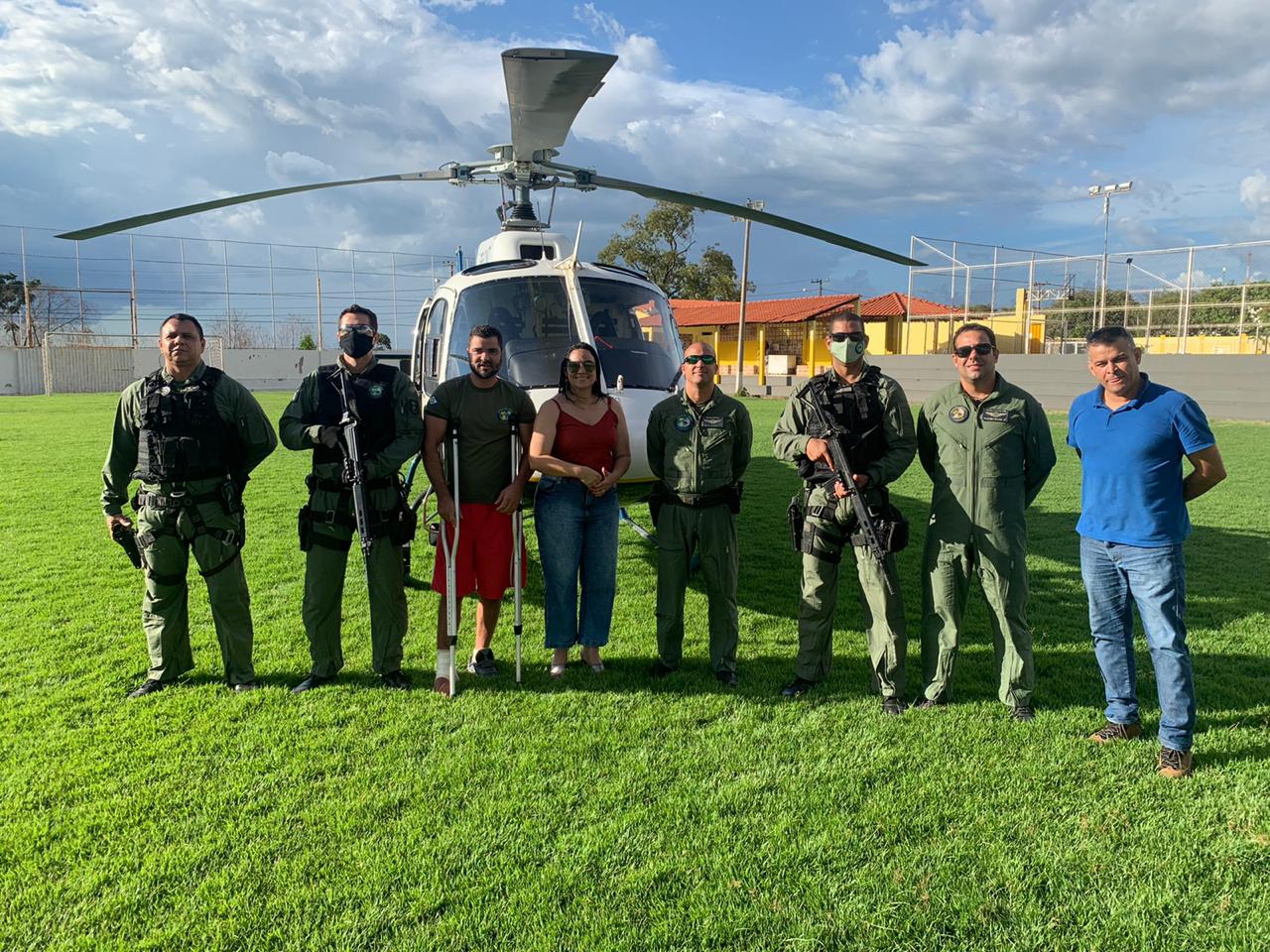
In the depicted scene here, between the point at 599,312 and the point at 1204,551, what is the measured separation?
6.69 meters

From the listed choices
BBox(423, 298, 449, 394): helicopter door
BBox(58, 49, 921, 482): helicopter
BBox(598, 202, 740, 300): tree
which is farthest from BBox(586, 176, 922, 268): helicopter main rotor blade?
BBox(598, 202, 740, 300): tree

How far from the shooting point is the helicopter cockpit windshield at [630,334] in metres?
6.22

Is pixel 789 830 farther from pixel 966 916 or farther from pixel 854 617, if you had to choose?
pixel 854 617

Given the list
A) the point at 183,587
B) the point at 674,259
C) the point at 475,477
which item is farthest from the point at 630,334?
the point at 674,259

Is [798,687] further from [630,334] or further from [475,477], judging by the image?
[630,334]

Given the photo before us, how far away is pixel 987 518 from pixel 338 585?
363 centimetres

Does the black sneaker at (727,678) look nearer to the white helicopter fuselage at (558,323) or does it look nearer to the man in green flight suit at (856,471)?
the man in green flight suit at (856,471)

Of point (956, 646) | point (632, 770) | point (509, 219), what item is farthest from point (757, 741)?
point (509, 219)

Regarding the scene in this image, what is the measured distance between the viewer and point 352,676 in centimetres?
490

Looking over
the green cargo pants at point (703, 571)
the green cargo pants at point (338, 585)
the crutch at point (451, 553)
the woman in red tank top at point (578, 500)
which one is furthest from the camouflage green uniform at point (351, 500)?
the green cargo pants at point (703, 571)

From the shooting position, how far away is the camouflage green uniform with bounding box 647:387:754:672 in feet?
15.3

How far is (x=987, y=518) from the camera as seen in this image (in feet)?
13.9

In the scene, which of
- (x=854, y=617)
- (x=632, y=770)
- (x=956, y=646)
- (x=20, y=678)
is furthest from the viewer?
(x=854, y=617)

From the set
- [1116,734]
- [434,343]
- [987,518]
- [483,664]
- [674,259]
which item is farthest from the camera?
[674,259]
